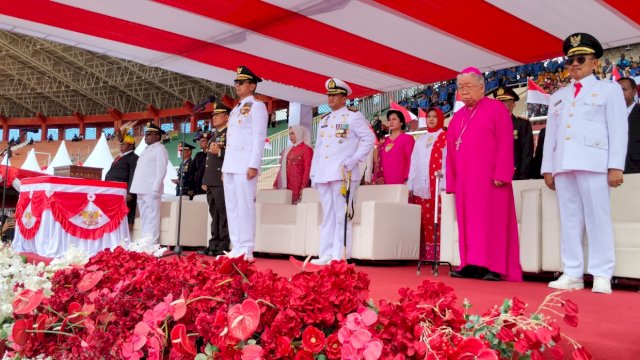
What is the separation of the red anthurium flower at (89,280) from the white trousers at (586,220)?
253cm

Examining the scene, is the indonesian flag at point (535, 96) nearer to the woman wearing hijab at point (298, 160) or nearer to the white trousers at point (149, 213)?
the woman wearing hijab at point (298, 160)

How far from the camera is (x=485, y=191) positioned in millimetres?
3684

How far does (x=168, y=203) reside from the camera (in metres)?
7.30

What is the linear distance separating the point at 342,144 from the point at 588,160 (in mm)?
1908

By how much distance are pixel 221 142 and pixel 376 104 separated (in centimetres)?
1135

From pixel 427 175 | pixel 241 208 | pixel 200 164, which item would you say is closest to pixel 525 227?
pixel 427 175

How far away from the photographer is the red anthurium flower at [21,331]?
1.84 m

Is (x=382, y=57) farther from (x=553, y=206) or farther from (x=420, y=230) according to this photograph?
(x=553, y=206)

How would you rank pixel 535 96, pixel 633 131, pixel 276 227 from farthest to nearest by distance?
pixel 535 96, pixel 276 227, pixel 633 131

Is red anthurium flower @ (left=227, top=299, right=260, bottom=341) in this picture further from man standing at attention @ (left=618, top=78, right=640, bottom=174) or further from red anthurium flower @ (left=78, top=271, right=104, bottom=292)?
man standing at attention @ (left=618, top=78, right=640, bottom=174)

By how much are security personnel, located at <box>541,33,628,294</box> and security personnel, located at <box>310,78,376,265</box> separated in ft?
5.16

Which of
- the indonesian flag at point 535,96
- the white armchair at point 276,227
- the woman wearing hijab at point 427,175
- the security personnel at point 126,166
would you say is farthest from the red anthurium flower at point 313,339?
the indonesian flag at point 535,96

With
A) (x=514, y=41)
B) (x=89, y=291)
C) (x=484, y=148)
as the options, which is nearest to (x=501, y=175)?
(x=484, y=148)

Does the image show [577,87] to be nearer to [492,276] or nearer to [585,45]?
[585,45]
